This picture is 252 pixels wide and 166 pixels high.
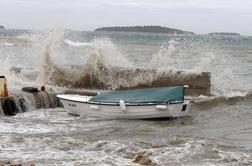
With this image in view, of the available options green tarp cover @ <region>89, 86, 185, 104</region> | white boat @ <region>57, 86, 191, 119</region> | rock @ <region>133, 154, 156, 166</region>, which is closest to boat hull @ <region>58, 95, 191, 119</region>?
white boat @ <region>57, 86, 191, 119</region>

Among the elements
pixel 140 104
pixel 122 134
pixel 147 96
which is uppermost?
pixel 147 96

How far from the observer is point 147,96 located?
17.1 meters

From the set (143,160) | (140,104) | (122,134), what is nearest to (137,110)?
(140,104)

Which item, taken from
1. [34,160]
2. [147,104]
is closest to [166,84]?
[147,104]

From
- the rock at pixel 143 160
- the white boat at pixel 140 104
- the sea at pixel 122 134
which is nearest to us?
the rock at pixel 143 160

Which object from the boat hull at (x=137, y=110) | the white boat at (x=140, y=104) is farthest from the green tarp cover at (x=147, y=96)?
the boat hull at (x=137, y=110)

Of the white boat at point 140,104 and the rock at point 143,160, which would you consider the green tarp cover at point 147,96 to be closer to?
the white boat at point 140,104

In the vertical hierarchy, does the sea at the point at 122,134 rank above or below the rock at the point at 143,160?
below

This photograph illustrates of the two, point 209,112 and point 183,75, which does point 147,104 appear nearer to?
point 209,112

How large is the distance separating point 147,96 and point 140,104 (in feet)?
1.49

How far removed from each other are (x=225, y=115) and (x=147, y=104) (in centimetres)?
327

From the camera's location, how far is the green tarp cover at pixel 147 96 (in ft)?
55.1

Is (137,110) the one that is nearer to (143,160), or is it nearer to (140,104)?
(140,104)

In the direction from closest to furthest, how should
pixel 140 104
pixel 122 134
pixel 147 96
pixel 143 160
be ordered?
pixel 143 160, pixel 122 134, pixel 140 104, pixel 147 96
